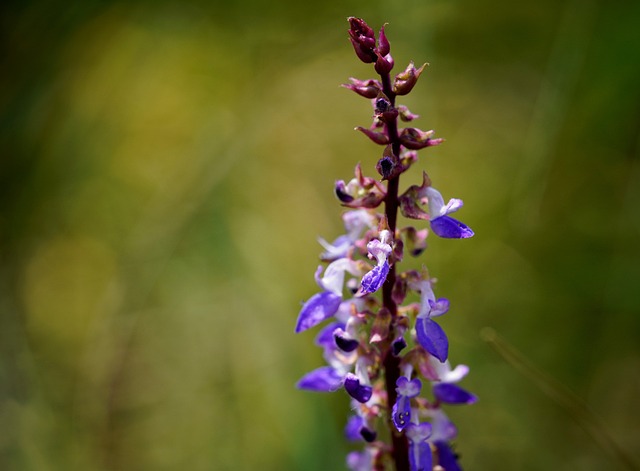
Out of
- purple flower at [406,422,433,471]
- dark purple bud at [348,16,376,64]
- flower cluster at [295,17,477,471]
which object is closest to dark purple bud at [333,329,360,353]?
flower cluster at [295,17,477,471]

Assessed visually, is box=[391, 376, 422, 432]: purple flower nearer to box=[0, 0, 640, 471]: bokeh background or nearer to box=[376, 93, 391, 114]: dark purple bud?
box=[376, 93, 391, 114]: dark purple bud

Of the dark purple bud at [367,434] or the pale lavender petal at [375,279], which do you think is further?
the dark purple bud at [367,434]

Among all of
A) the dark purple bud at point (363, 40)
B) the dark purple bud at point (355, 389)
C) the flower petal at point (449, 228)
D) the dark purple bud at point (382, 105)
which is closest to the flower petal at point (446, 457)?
the dark purple bud at point (355, 389)

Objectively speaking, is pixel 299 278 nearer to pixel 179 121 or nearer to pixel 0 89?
pixel 179 121

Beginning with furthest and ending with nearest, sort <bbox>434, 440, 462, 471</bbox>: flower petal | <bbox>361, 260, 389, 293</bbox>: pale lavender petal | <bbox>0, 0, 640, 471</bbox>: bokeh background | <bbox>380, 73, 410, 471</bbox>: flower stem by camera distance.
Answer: <bbox>0, 0, 640, 471</bbox>: bokeh background < <bbox>434, 440, 462, 471</bbox>: flower petal < <bbox>380, 73, 410, 471</bbox>: flower stem < <bbox>361, 260, 389, 293</bbox>: pale lavender petal

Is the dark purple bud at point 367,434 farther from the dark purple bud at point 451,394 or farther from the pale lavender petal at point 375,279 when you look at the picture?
the pale lavender petal at point 375,279

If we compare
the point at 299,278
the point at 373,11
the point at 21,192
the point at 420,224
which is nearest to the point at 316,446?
the point at 299,278

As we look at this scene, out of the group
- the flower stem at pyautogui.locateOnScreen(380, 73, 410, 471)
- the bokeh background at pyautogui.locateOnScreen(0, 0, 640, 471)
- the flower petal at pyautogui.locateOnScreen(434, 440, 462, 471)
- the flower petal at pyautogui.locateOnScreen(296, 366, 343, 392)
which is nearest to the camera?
the flower stem at pyautogui.locateOnScreen(380, 73, 410, 471)
